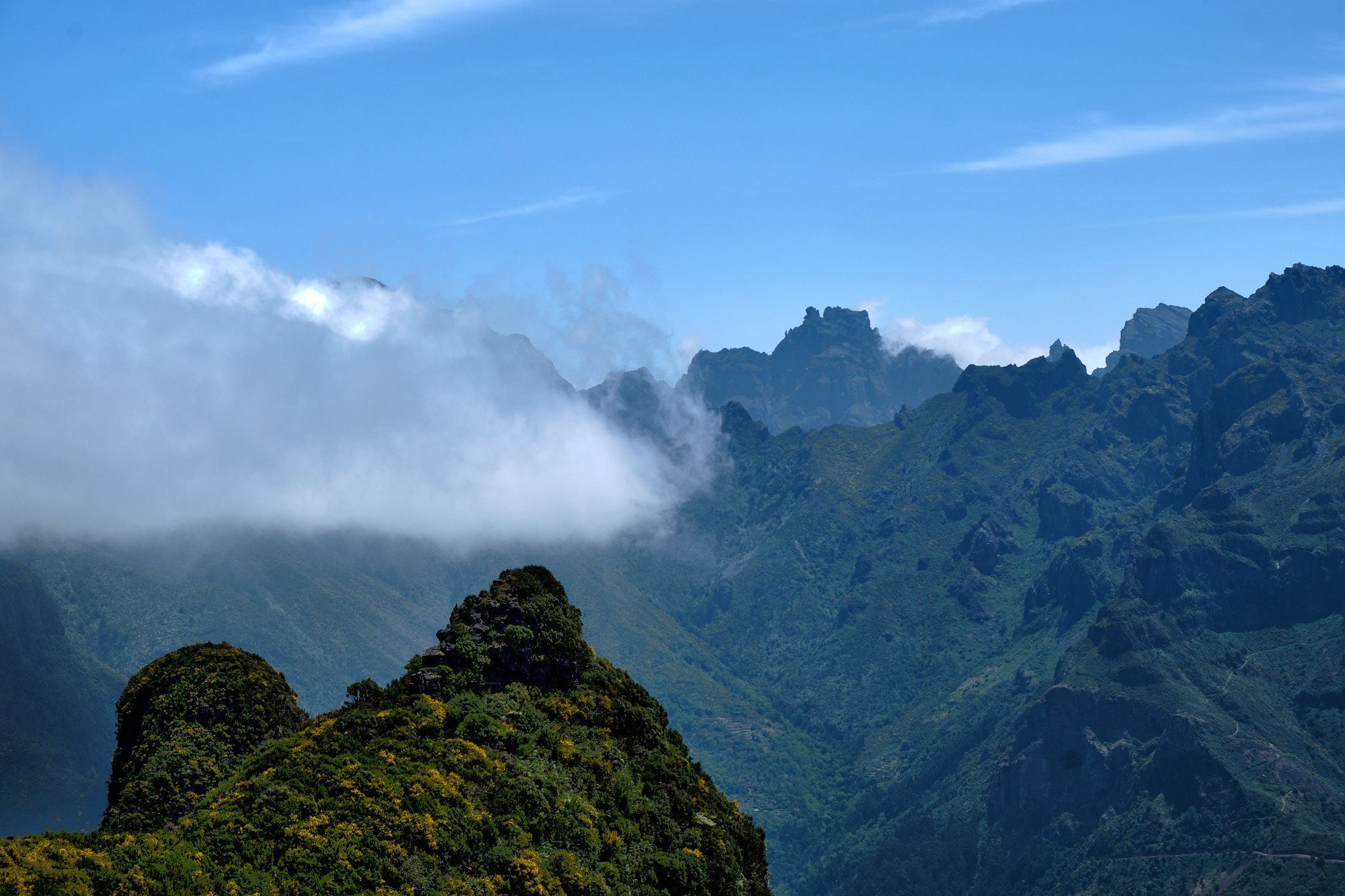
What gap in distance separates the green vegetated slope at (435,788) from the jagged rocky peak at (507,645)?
6.7 inches

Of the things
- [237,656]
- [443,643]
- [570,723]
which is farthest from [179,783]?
[570,723]

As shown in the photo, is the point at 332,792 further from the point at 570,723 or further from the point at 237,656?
the point at 237,656

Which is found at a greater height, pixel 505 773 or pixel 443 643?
pixel 443 643

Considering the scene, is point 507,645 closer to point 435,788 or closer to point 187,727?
point 435,788

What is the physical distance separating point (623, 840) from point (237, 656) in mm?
53868

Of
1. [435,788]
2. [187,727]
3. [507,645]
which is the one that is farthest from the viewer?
[187,727]

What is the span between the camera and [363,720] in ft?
278

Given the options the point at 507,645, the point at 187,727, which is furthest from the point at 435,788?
the point at 187,727

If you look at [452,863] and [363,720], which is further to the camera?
[363,720]

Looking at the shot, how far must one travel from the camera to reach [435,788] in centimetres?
7388

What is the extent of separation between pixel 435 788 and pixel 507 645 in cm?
2276

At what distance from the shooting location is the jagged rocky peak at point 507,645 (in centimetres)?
9406

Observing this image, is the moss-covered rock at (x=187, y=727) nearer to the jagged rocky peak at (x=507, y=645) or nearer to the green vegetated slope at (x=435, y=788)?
the green vegetated slope at (x=435, y=788)

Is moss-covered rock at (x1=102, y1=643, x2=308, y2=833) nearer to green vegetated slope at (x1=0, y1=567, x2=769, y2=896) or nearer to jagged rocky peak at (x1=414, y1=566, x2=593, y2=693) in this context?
green vegetated slope at (x1=0, y1=567, x2=769, y2=896)
